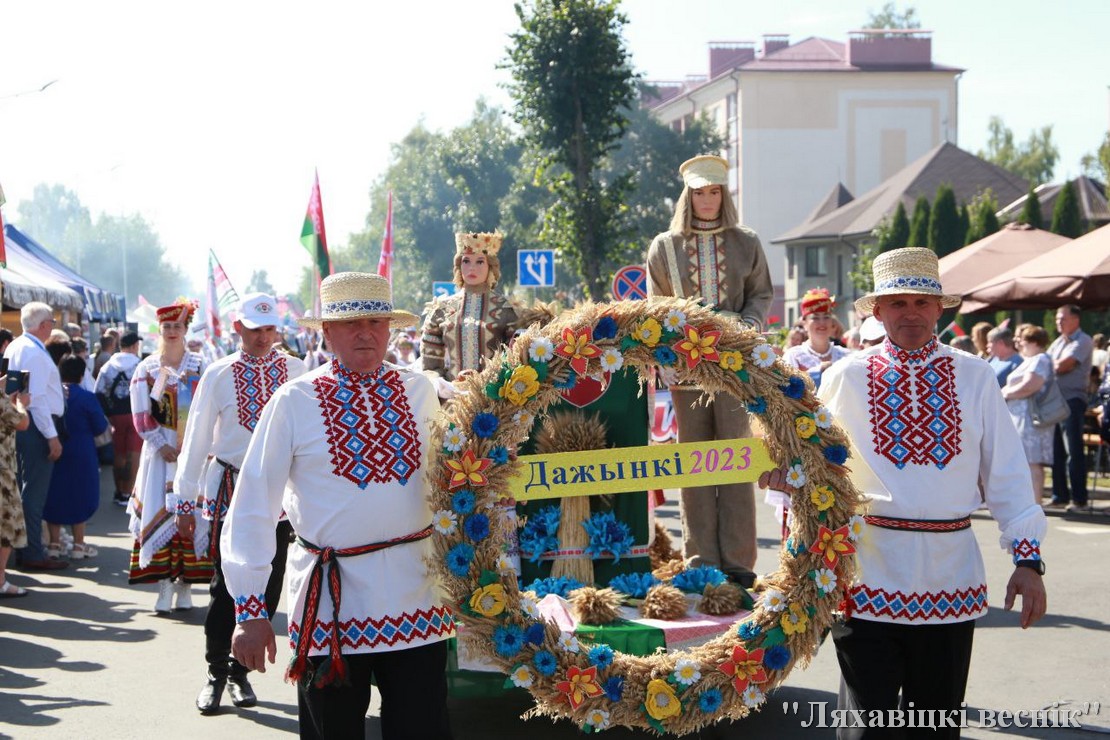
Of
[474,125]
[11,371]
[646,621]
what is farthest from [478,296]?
[474,125]

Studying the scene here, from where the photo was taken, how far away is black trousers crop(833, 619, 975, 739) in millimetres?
4652

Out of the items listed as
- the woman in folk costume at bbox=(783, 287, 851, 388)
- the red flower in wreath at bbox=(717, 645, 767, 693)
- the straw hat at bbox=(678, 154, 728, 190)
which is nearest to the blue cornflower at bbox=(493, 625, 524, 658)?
the red flower in wreath at bbox=(717, 645, 767, 693)

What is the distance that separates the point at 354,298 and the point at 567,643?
1530 millimetres

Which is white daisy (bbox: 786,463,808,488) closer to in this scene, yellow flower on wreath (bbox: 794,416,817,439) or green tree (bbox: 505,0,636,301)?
yellow flower on wreath (bbox: 794,416,817,439)

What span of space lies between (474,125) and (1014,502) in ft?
275

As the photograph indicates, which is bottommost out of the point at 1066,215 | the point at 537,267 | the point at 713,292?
the point at 713,292

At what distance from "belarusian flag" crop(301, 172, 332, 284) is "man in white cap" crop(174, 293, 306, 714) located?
1079cm

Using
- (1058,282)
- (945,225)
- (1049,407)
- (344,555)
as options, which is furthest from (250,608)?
(945,225)

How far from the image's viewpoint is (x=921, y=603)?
15.1 feet

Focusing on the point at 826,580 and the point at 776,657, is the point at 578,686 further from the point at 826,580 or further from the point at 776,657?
the point at 826,580

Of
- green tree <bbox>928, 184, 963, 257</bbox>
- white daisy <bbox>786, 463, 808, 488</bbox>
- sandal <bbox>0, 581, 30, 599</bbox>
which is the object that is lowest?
sandal <bbox>0, 581, 30, 599</bbox>

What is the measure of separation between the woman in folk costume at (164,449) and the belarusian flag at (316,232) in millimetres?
8077

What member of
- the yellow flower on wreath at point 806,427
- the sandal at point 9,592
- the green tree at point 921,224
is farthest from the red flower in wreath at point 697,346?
the green tree at point 921,224

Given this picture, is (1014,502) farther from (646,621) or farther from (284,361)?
(284,361)
